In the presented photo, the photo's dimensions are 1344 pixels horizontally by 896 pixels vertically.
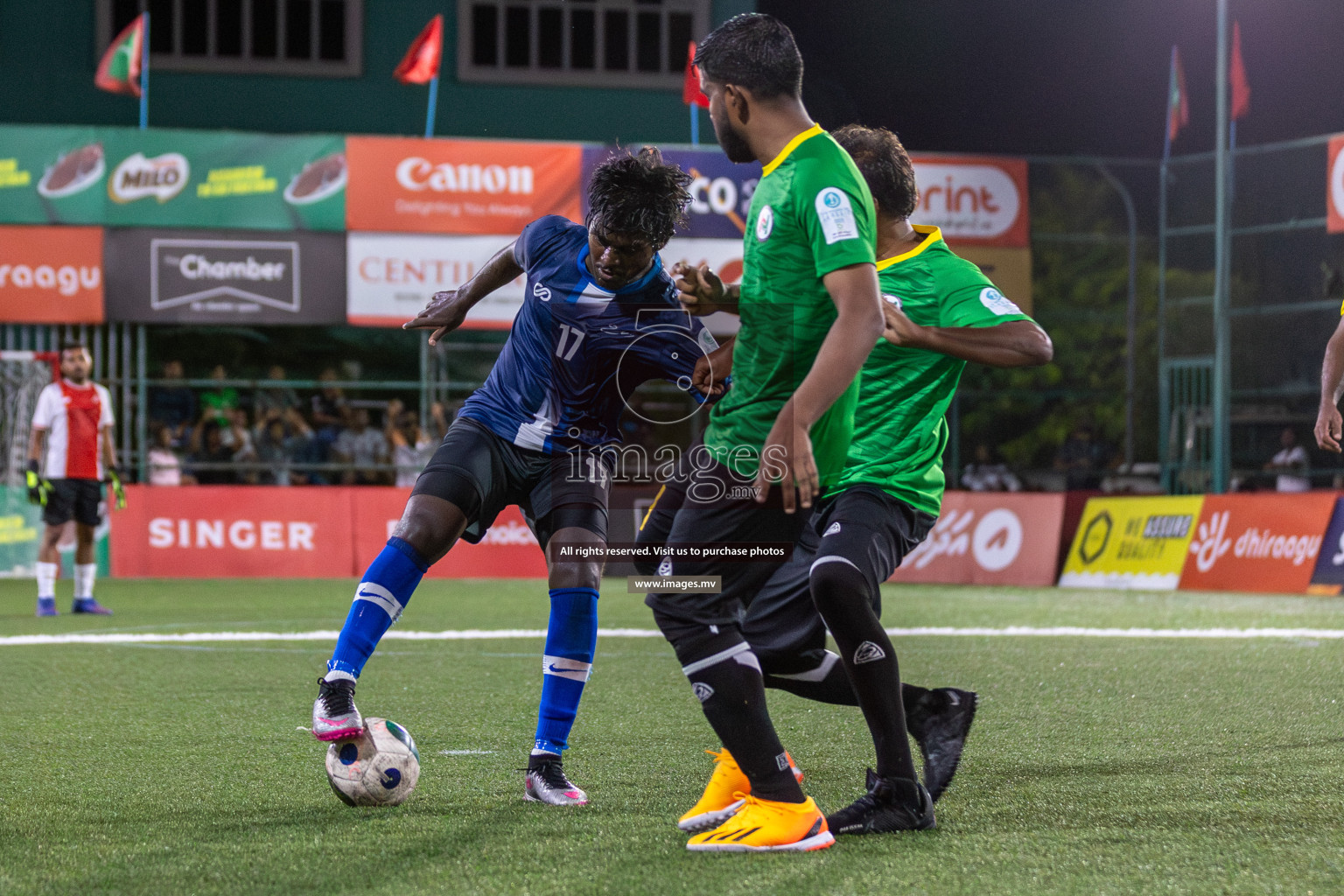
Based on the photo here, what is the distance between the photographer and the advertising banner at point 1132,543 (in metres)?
17.0

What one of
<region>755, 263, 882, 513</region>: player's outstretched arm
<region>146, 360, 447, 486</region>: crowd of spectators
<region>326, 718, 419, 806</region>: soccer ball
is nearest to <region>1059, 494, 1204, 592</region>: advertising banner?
<region>146, 360, 447, 486</region>: crowd of spectators

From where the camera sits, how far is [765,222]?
4.04 m

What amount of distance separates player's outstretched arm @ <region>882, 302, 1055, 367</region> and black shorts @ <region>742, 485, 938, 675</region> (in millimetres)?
520

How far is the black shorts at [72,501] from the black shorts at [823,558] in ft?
33.2

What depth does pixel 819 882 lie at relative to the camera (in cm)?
376

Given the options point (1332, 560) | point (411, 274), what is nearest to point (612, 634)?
point (1332, 560)

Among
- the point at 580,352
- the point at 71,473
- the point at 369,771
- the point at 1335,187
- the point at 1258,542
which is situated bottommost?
the point at 1258,542

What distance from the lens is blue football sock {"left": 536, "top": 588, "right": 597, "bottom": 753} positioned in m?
5.14

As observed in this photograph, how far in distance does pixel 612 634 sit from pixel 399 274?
1116 cm

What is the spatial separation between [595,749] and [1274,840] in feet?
8.66

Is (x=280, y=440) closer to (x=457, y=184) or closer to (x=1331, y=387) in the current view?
(x=457, y=184)

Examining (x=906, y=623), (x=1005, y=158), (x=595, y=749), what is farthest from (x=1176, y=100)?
(x=595, y=749)

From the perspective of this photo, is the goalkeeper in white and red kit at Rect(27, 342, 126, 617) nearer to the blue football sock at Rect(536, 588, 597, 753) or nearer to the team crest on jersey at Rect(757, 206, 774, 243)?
the blue football sock at Rect(536, 588, 597, 753)

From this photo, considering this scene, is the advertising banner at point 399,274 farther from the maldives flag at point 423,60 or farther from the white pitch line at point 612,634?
the white pitch line at point 612,634
